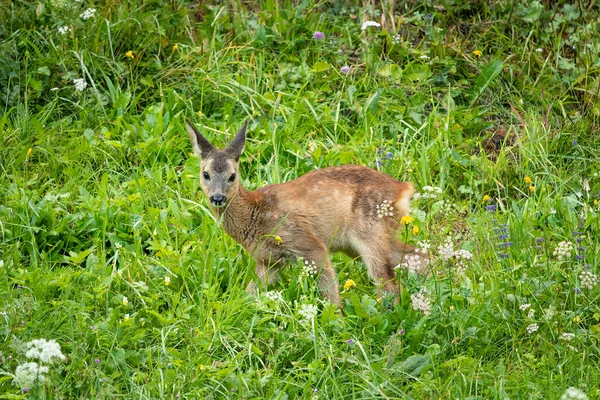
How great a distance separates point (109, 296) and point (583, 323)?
2851 mm

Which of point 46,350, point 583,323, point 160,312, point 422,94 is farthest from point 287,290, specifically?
point 422,94

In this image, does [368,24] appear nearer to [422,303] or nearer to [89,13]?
[89,13]

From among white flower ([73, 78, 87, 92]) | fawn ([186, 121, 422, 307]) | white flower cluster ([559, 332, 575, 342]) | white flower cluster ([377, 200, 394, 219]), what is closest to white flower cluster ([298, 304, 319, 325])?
white flower cluster ([377, 200, 394, 219])

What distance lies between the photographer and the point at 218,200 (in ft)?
21.6

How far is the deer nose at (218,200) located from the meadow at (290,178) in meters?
0.26

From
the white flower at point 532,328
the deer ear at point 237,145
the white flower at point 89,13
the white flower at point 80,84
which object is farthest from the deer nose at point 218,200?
the white flower at point 89,13

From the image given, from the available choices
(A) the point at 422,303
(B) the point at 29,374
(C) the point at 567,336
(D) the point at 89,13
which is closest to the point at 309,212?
(A) the point at 422,303

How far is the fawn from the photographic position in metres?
6.66

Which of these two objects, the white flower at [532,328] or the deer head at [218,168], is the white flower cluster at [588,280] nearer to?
the white flower at [532,328]

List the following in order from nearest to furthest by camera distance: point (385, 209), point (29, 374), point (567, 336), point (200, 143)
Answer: point (29, 374), point (567, 336), point (385, 209), point (200, 143)

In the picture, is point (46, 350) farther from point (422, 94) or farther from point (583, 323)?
point (422, 94)

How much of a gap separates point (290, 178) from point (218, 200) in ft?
4.42

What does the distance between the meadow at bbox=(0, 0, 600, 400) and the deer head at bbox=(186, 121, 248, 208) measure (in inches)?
10.1

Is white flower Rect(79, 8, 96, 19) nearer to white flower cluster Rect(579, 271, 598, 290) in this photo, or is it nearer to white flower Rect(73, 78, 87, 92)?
white flower Rect(73, 78, 87, 92)
